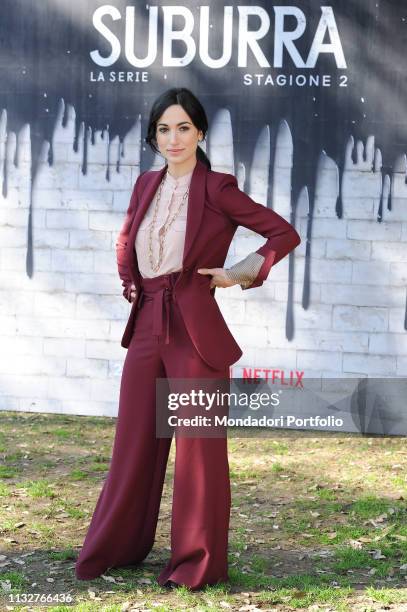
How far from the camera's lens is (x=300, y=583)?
4043 millimetres

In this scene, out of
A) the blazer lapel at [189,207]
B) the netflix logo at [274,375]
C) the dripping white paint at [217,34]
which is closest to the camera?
the blazer lapel at [189,207]

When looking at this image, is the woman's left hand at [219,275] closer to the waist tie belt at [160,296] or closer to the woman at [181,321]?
the woman at [181,321]

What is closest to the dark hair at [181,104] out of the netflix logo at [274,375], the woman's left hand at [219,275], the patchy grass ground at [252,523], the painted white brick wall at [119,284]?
the woman's left hand at [219,275]

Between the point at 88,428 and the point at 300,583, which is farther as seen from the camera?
the point at 88,428

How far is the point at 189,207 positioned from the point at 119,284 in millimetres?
Result: 3246

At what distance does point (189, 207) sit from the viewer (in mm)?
3777

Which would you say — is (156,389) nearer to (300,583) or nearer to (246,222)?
(246,222)

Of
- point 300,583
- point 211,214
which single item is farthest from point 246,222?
point 300,583

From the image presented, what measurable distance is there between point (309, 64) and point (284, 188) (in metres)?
0.82

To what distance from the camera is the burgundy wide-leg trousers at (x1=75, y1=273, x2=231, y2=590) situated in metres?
3.78

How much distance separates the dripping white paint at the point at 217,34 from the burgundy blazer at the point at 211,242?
10.1 feet

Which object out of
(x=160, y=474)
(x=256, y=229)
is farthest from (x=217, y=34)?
(x=160, y=474)

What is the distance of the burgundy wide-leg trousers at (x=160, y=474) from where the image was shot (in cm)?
378

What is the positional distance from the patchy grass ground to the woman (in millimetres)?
176
